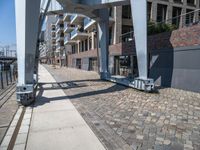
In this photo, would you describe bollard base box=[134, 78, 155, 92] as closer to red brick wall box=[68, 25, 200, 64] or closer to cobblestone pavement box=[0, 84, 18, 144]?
red brick wall box=[68, 25, 200, 64]

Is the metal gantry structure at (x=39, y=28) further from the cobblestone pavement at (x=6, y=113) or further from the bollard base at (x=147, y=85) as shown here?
the cobblestone pavement at (x=6, y=113)

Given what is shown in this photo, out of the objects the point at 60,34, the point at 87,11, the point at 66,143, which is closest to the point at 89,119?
the point at 66,143

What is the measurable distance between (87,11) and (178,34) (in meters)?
6.99

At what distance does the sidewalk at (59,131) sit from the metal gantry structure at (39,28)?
1726 mm

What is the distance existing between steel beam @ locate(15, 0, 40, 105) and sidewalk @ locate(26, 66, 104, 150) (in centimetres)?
89

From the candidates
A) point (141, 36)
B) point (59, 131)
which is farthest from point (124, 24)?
point (59, 131)

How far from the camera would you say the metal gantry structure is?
8.32 m

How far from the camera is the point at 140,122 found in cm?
612

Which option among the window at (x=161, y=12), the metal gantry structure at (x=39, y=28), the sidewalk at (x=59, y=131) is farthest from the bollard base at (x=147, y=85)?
the window at (x=161, y=12)

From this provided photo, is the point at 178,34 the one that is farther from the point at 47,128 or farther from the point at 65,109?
the point at 47,128

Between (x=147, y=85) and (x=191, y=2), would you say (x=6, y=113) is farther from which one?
(x=191, y=2)

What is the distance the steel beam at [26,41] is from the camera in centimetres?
823

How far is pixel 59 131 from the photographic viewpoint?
5457 mm

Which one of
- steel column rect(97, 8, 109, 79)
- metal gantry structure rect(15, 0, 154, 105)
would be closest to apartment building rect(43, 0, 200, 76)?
steel column rect(97, 8, 109, 79)
